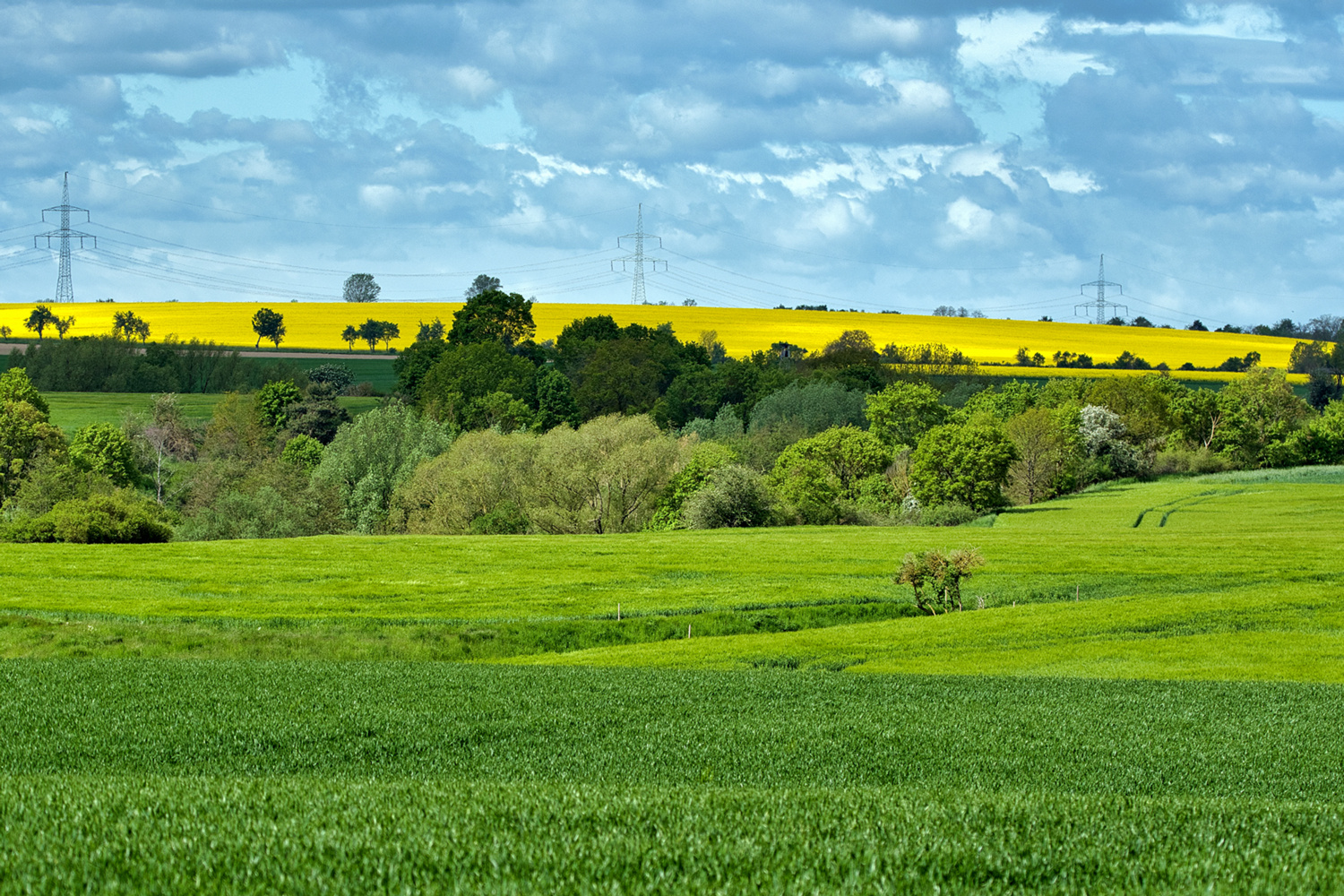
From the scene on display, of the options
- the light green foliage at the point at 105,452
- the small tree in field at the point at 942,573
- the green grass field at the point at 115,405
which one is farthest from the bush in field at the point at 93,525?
the green grass field at the point at 115,405

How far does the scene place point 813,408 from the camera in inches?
5113

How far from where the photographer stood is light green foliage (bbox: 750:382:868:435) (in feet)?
420

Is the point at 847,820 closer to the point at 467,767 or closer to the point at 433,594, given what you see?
the point at 467,767

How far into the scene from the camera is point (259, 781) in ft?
44.8

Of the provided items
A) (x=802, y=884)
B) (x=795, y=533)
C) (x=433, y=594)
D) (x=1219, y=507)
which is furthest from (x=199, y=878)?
(x=1219, y=507)

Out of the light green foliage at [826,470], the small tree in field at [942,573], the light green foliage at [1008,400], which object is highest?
the light green foliage at [1008,400]

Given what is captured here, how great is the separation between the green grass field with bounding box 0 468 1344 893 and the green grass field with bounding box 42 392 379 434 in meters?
73.0

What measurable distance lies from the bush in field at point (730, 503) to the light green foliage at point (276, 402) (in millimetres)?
55872

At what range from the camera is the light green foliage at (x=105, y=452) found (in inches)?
4151

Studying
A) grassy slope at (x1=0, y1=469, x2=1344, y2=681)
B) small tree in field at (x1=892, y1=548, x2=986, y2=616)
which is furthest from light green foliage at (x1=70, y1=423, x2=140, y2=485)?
small tree in field at (x1=892, y1=548, x2=986, y2=616)

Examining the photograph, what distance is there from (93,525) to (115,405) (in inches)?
2970

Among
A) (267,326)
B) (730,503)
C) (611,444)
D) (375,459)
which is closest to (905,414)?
(730,503)

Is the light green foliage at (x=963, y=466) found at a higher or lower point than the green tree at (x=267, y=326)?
lower

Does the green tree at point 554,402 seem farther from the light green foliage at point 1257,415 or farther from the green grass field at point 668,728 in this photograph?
the light green foliage at point 1257,415
